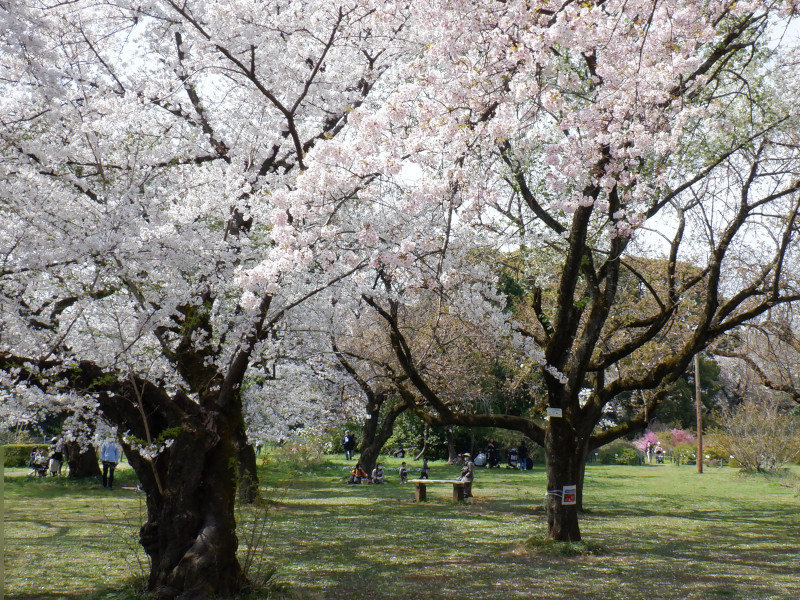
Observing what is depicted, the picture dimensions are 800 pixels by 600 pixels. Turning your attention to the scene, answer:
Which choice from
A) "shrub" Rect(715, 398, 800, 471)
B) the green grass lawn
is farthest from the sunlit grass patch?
"shrub" Rect(715, 398, 800, 471)

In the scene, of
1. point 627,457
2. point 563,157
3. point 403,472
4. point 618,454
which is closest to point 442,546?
point 563,157

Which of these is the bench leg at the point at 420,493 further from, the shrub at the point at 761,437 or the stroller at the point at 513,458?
the shrub at the point at 761,437

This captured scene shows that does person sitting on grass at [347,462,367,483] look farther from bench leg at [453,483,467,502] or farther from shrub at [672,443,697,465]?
shrub at [672,443,697,465]

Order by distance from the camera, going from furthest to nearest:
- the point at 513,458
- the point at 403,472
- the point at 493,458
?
the point at 493,458 → the point at 513,458 → the point at 403,472

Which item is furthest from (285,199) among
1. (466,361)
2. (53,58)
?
(466,361)

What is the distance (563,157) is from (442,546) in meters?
5.98

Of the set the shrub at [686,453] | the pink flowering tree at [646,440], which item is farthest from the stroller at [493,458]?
the pink flowering tree at [646,440]

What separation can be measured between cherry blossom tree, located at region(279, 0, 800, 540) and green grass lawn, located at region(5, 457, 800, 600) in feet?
5.16

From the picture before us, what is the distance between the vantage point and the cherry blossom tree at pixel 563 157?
6520 mm

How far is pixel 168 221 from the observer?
790 cm

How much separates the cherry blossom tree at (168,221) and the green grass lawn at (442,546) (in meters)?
1.12

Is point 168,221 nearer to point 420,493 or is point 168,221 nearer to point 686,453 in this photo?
point 420,493

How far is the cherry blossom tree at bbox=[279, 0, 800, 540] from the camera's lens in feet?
21.4

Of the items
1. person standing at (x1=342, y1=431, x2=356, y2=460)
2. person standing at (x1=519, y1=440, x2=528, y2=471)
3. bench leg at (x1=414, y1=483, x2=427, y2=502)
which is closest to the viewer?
bench leg at (x1=414, y1=483, x2=427, y2=502)
